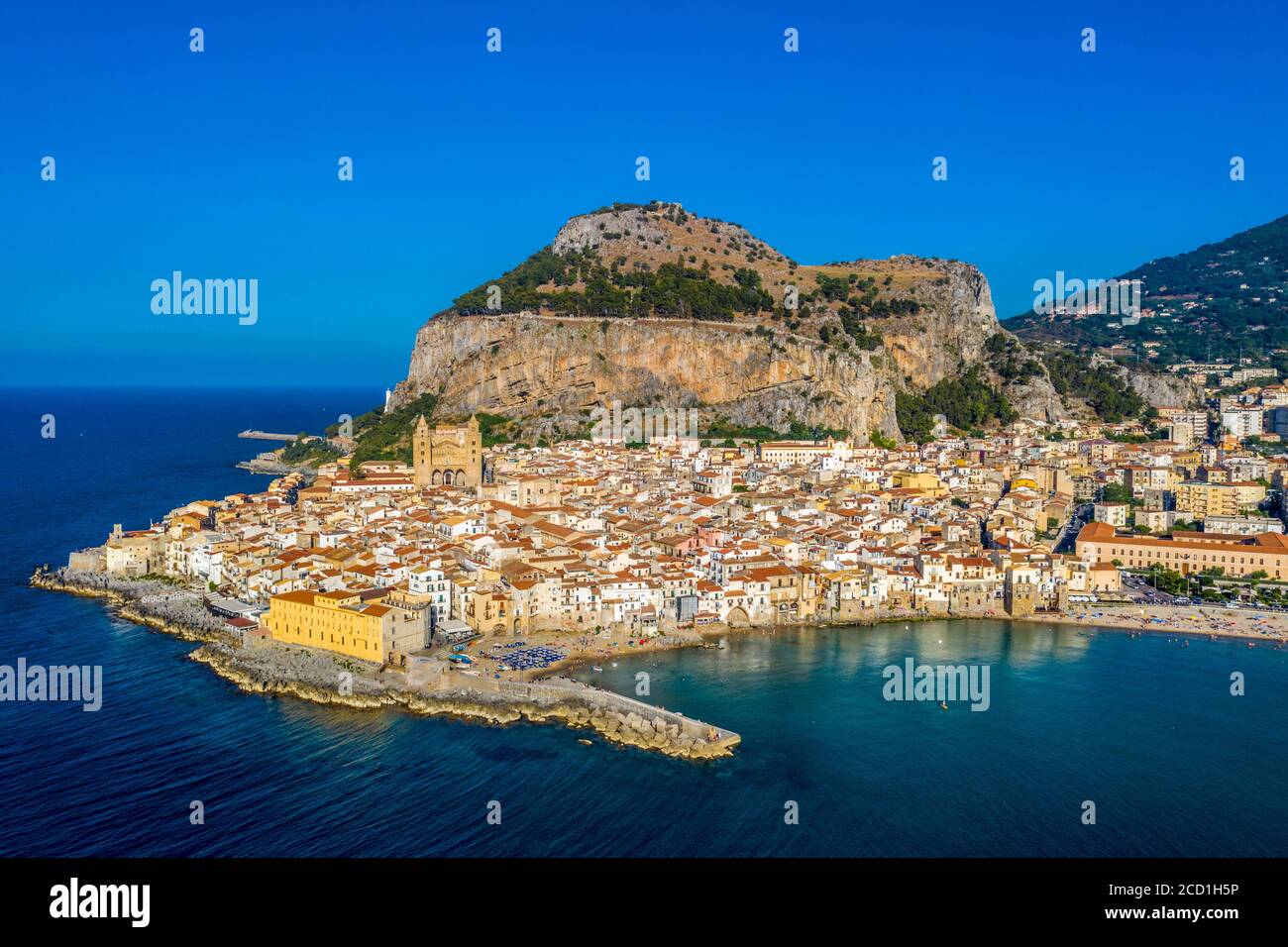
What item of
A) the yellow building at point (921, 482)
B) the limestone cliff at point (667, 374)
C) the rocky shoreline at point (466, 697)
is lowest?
the rocky shoreline at point (466, 697)

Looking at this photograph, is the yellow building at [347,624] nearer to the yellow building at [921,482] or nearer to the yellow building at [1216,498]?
the yellow building at [921,482]

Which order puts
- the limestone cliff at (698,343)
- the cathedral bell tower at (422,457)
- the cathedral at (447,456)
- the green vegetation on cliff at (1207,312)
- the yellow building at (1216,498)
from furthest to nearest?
the green vegetation on cliff at (1207,312)
the limestone cliff at (698,343)
the cathedral at (447,456)
the cathedral bell tower at (422,457)
the yellow building at (1216,498)

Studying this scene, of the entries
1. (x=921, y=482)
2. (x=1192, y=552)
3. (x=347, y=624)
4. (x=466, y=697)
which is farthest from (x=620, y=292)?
(x=466, y=697)

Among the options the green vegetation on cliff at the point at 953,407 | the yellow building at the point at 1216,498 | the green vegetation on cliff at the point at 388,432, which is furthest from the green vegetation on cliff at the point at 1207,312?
the green vegetation on cliff at the point at 388,432

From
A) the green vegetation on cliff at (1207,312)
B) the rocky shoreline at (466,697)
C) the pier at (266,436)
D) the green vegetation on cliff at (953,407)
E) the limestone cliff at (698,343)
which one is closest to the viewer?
the rocky shoreline at (466,697)

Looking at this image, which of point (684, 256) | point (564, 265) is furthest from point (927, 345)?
point (564, 265)
